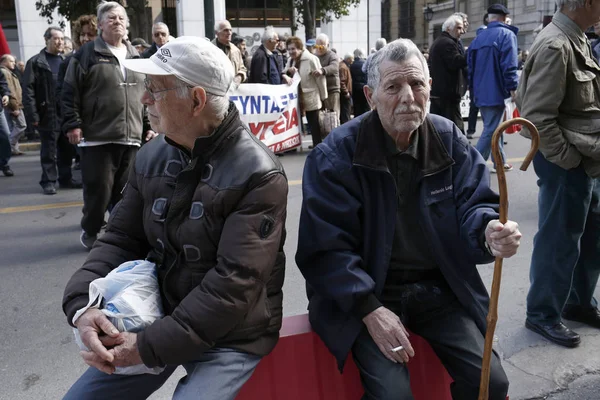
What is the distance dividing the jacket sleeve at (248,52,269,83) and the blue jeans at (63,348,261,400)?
8.21m

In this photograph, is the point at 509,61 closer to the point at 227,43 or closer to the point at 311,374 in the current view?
the point at 227,43

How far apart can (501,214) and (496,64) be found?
6.39m

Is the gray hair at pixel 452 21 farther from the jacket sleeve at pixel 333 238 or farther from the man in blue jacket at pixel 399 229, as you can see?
the jacket sleeve at pixel 333 238

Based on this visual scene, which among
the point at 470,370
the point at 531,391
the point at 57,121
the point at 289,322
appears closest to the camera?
the point at 470,370

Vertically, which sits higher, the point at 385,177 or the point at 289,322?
the point at 385,177

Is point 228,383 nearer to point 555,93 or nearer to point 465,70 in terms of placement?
point 555,93

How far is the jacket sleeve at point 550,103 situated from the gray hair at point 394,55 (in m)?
1.06

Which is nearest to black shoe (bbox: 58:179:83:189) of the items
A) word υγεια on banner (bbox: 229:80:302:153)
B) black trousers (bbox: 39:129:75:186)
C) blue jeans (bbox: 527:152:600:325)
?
black trousers (bbox: 39:129:75:186)

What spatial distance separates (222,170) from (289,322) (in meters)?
0.71

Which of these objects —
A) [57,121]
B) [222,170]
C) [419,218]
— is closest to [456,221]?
[419,218]

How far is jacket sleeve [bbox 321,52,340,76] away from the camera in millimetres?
10289

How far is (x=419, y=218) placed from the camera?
7.54 ft

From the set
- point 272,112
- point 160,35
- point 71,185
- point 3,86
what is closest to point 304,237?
point 160,35

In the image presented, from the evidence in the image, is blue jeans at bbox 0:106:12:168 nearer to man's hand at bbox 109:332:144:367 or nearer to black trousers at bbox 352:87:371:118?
black trousers at bbox 352:87:371:118
